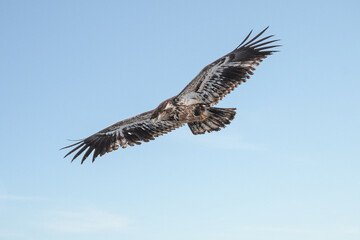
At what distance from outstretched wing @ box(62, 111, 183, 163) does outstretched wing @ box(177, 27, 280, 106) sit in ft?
3.78

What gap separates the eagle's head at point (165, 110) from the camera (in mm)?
10844

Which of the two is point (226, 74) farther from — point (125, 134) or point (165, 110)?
point (125, 134)

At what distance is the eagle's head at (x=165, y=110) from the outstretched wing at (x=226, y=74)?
28 cm

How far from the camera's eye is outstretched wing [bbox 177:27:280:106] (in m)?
11.0

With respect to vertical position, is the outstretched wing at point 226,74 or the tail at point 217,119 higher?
the outstretched wing at point 226,74

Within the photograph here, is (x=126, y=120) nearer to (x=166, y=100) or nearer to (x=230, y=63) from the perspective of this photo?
(x=166, y=100)

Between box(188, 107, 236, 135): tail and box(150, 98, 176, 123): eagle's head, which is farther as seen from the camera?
box(188, 107, 236, 135): tail

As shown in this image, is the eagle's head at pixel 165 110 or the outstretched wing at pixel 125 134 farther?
the outstretched wing at pixel 125 134

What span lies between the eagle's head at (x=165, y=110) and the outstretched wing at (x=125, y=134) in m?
0.85

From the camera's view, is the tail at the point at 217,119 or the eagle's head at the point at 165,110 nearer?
the eagle's head at the point at 165,110

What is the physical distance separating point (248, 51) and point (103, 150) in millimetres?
4591

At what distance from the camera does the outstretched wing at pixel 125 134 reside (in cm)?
1201

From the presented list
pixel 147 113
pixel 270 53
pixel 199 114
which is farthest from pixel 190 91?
pixel 270 53

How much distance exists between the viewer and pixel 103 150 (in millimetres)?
12000
